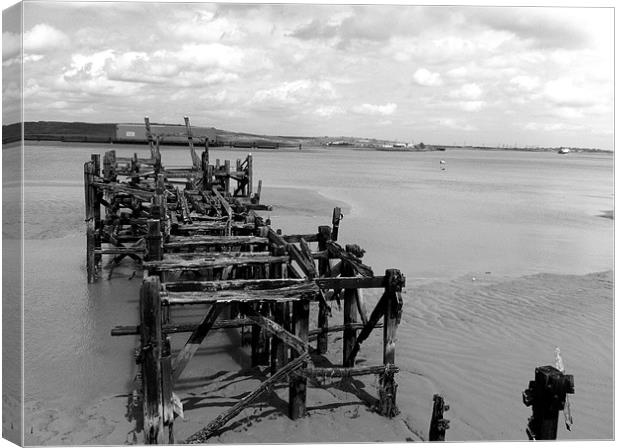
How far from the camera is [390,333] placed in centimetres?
804

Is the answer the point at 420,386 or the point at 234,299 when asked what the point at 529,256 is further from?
the point at 234,299

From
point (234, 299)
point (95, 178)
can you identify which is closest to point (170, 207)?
point (95, 178)

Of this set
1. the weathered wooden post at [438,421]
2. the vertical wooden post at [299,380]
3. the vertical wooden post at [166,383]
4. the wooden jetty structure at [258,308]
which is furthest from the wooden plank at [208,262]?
the weathered wooden post at [438,421]

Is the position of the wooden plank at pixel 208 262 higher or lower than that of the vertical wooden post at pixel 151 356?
higher

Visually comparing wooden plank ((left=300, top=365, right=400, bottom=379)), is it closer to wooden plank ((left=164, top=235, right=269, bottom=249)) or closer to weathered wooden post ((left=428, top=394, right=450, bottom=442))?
weathered wooden post ((left=428, top=394, right=450, bottom=442))

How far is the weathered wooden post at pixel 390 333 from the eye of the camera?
793 cm

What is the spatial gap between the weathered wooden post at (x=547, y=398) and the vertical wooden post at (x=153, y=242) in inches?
224

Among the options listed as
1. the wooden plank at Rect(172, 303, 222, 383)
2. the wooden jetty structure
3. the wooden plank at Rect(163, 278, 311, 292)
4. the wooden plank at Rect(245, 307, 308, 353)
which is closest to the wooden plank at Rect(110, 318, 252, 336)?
the wooden jetty structure

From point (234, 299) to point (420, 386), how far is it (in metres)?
3.96

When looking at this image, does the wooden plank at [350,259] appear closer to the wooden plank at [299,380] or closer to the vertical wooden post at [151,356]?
the wooden plank at [299,380]

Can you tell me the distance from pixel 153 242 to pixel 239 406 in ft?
9.94

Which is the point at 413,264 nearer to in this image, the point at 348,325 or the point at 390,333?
the point at 348,325

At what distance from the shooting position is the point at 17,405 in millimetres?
6730

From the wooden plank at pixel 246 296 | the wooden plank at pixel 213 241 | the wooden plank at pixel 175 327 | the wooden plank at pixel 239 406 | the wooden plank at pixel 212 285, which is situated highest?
the wooden plank at pixel 213 241
